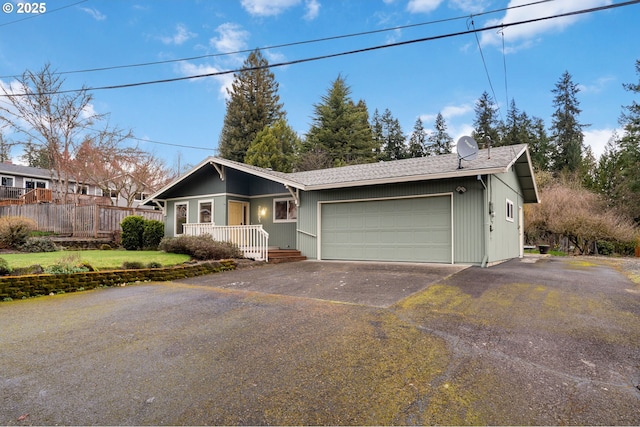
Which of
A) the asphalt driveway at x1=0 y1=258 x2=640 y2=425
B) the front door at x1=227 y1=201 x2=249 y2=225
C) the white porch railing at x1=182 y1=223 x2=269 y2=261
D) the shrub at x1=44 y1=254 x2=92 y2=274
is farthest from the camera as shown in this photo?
the front door at x1=227 y1=201 x2=249 y2=225

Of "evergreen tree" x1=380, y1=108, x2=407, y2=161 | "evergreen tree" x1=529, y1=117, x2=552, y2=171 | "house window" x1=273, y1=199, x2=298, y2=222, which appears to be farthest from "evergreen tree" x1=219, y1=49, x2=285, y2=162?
"evergreen tree" x1=529, y1=117, x2=552, y2=171

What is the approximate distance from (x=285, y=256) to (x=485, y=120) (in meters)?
32.7

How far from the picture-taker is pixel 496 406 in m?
2.20

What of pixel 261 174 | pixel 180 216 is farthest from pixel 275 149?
pixel 261 174

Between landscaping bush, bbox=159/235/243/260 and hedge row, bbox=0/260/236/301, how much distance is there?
1.17m

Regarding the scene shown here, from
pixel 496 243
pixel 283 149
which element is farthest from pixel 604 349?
pixel 283 149

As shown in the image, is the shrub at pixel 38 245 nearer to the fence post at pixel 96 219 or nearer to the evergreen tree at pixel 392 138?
the fence post at pixel 96 219

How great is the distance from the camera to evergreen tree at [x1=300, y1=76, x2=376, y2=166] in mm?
29469

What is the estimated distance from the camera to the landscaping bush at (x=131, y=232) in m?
14.0

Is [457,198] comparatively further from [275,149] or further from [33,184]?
[33,184]

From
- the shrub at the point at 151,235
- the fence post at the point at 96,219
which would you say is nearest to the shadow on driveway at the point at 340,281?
the shrub at the point at 151,235

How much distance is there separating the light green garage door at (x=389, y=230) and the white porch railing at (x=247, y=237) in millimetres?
2068

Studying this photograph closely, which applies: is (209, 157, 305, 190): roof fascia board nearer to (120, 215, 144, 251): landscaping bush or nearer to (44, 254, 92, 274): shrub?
(120, 215, 144, 251): landscaping bush

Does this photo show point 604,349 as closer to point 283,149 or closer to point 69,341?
point 69,341
